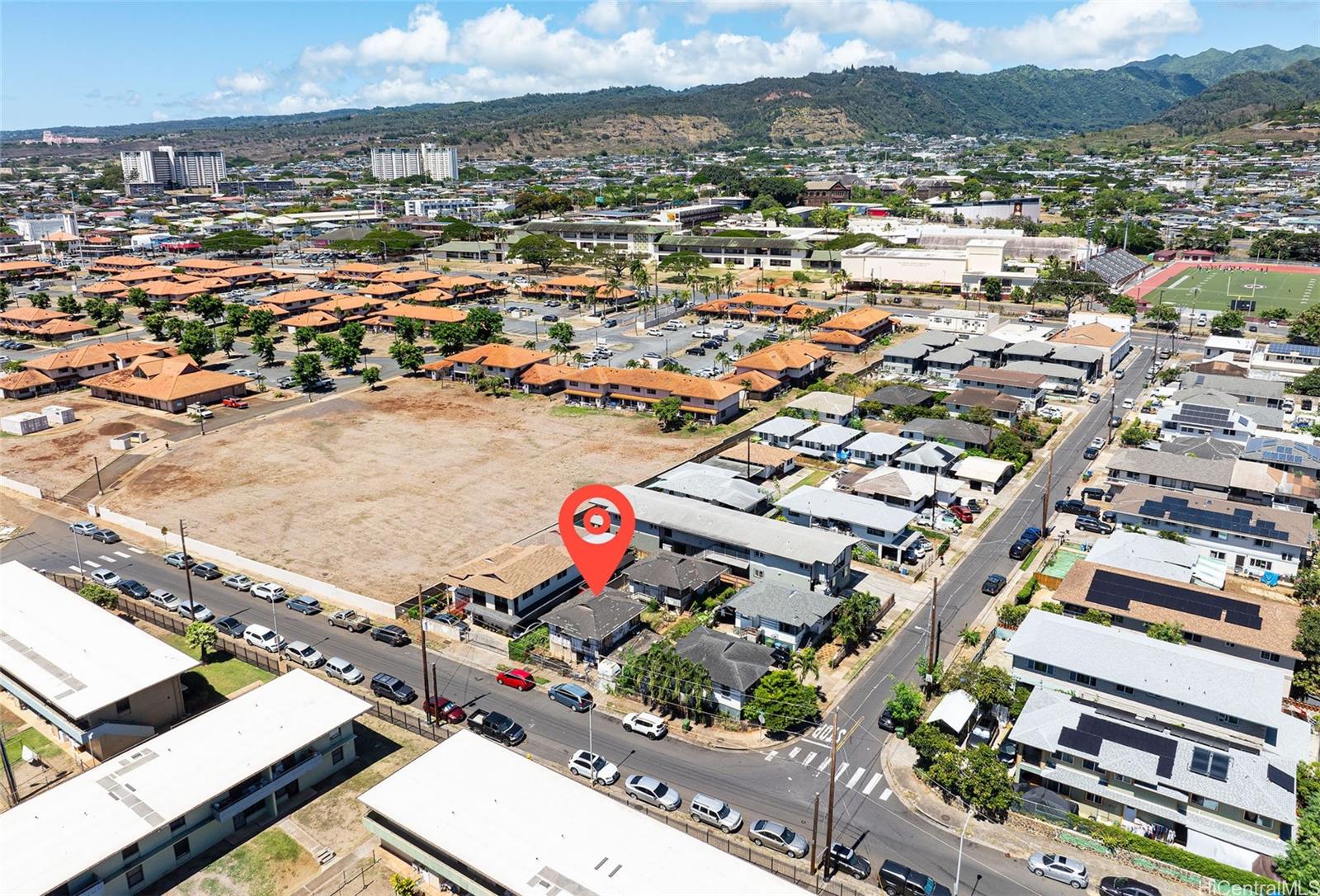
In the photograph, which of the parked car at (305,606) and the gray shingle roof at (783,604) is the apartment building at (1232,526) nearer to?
the gray shingle roof at (783,604)

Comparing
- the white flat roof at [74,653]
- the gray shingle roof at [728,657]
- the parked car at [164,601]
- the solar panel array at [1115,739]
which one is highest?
the white flat roof at [74,653]

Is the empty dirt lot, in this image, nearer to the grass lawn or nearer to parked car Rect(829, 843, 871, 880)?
the grass lawn

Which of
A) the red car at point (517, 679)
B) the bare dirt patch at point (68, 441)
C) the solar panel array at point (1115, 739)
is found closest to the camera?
the solar panel array at point (1115, 739)

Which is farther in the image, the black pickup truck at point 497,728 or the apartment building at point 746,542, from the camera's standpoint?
the apartment building at point 746,542

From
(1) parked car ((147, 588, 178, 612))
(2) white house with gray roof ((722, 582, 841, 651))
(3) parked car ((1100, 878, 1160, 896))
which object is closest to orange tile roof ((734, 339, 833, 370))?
(2) white house with gray roof ((722, 582, 841, 651))

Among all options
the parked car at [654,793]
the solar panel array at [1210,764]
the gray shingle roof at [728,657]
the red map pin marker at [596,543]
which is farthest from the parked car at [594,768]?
the solar panel array at [1210,764]

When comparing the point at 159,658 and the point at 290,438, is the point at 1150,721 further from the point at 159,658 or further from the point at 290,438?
the point at 290,438

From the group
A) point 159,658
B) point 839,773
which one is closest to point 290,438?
point 159,658
